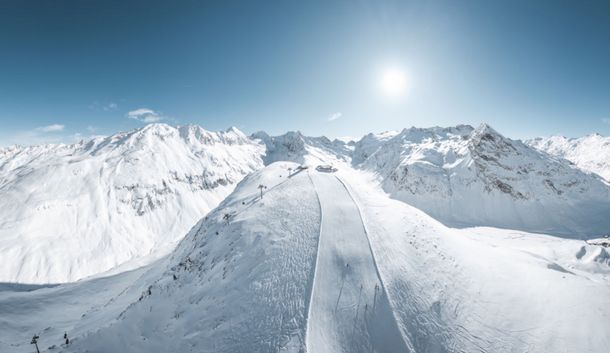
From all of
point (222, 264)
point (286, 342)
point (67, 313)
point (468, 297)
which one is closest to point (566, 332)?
point (468, 297)

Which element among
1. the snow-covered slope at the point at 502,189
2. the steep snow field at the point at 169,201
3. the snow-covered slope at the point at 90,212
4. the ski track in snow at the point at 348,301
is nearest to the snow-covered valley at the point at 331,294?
the ski track in snow at the point at 348,301

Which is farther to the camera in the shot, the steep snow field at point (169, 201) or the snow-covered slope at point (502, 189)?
the steep snow field at point (169, 201)

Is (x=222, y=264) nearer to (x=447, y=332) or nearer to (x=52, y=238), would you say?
(x=447, y=332)

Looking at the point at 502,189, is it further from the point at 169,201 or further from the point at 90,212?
the point at 90,212

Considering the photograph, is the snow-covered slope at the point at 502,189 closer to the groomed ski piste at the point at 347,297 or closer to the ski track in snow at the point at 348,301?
the groomed ski piste at the point at 347,297

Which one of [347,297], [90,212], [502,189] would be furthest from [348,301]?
[90,212]

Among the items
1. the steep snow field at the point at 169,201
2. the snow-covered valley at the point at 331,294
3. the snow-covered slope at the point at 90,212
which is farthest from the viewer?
the snow-covered slope at the point at 90,212

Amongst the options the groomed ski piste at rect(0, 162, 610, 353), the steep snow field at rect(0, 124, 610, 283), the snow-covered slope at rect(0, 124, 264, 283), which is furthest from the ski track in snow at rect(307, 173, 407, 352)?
the snow-covered slope at rect(0, 124, 264, 283)
